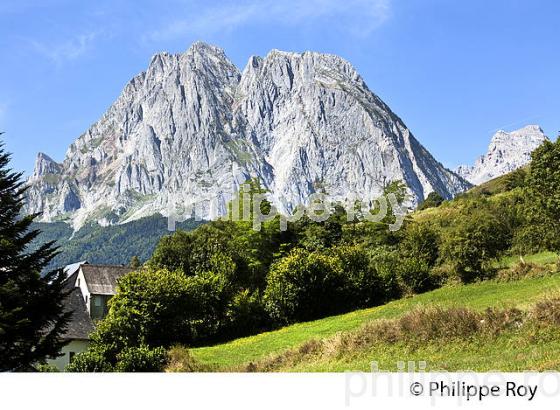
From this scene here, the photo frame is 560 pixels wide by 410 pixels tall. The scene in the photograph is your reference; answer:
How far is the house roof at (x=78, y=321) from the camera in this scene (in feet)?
124

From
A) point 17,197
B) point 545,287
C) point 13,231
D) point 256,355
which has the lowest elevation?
point 256,355

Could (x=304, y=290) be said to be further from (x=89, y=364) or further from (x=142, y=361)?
(x=89, y=364)

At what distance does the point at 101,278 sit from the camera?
164ft

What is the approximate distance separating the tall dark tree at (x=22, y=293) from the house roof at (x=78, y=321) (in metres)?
14.7

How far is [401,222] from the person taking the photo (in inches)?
2079

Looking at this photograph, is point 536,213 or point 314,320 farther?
point 314,320

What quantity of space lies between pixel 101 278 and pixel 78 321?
9885 millimetres

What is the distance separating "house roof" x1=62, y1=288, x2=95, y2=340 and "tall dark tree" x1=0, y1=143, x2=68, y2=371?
14.7 meters

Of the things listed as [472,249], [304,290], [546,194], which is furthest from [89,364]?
[546,194]

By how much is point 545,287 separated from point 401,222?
2763cm

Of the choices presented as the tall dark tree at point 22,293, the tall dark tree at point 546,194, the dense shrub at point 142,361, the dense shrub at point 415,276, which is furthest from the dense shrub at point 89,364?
the tall dark tree at point 546,194

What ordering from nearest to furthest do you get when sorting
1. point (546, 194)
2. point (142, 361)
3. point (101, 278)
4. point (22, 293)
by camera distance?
point (22, 293), point (142, 361), point (546, 194), point (101, 278)
